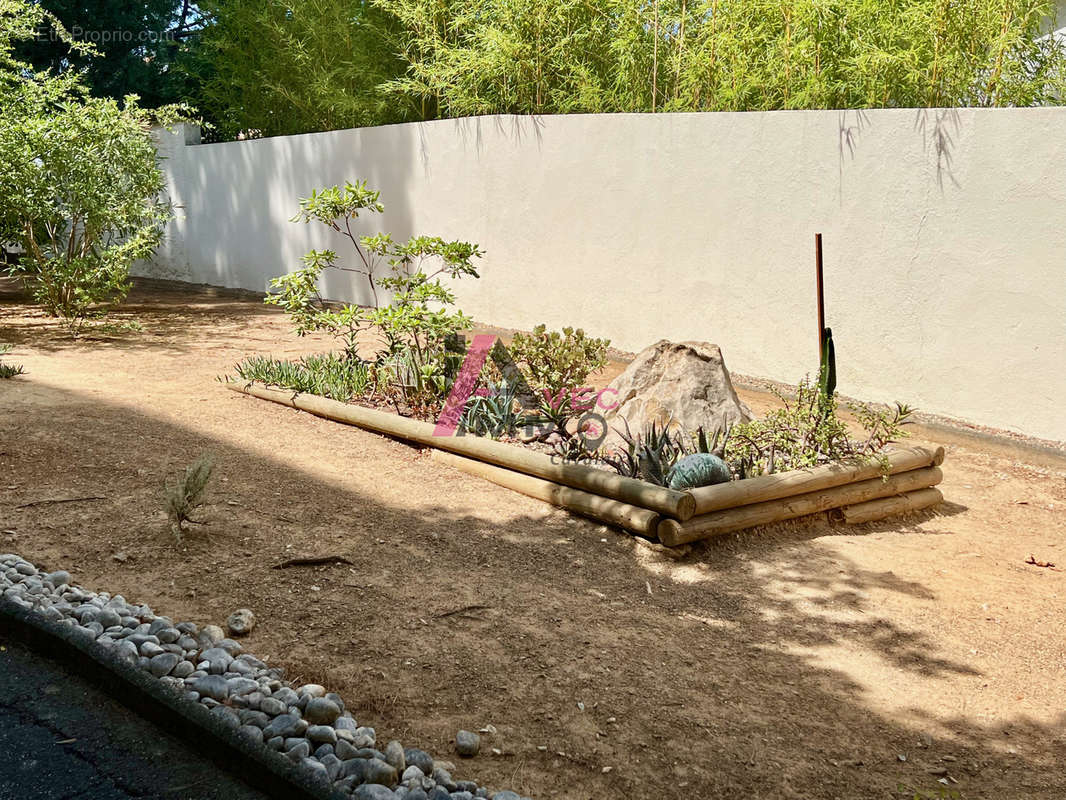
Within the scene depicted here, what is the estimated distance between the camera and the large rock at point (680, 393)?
4957 mm

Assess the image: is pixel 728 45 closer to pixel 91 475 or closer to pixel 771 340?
pixel 771 340

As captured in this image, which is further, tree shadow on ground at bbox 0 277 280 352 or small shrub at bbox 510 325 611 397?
Answer: tree shadow on ground at bbox 0 277 280 352

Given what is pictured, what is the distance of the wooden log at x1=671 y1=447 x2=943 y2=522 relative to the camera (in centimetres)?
388

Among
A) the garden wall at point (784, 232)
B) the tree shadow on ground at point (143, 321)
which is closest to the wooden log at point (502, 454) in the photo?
the tree shadow on ground at point (143, 321)

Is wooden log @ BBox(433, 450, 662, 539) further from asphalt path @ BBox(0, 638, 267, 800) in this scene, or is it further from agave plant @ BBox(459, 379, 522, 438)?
asphalt path @ BBox(0, 638, 267, 800)

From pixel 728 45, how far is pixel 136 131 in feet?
16.4

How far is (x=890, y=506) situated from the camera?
4418mm

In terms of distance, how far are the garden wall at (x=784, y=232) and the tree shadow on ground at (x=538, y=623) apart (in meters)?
1.80

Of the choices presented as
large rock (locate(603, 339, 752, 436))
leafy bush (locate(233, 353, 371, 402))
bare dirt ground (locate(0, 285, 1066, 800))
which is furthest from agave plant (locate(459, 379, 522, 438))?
leafy bush (locate(233, 353, 371, 402))

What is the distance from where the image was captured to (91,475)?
→ 13.6ft

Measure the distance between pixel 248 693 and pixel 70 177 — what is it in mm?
6846

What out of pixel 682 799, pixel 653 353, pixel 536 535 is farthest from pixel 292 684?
pixel 653 353

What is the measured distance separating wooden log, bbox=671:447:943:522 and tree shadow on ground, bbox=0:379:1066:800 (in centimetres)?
19

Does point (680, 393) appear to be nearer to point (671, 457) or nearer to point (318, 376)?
point (671, 457)
